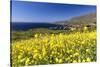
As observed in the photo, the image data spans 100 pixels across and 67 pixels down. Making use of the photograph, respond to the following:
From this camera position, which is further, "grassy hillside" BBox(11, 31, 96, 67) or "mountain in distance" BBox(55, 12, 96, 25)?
"mountain in distance" BBox(55, 12, 96, 25)

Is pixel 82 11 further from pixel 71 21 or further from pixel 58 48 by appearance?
pixel 58 48

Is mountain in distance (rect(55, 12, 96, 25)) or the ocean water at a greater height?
mountain in distance (rect(55, 12, 96, 25))

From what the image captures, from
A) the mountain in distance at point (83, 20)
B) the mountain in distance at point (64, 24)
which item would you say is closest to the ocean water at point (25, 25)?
the mountain in distance at point (64, 24)

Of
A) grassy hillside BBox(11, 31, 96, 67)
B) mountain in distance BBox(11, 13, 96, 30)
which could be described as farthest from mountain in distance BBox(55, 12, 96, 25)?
grassy hillside BBox(11, 31, 96, 67)

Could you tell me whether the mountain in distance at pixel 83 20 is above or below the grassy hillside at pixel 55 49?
above

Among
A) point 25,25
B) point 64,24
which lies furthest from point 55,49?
Result: point 25,25

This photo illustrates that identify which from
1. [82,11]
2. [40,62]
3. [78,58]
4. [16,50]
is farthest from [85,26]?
[16,50]

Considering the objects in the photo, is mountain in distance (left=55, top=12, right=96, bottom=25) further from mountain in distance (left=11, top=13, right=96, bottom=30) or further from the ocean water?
the ocean water

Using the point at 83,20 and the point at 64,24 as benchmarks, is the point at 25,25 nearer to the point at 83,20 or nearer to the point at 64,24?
the point at 64,24

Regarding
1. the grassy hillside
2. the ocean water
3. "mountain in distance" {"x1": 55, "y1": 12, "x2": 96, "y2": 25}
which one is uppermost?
"mountain in distance" {"x1": 55, "y1": 12, "x2": 96, "y2": 25}

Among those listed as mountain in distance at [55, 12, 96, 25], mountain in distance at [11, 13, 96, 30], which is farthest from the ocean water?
mountain in distance at [55, 12, 96, 25]

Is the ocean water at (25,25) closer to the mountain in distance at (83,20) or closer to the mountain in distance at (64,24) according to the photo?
the mountain in distance at (64,24)
